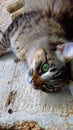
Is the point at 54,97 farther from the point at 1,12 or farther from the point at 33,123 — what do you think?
the point at 1,12

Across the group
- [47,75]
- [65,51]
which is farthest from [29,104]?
[65,51]

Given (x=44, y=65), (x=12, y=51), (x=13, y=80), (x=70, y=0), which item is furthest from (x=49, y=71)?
(x=70, y=0)

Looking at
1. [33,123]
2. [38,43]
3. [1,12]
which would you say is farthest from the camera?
[1,12]

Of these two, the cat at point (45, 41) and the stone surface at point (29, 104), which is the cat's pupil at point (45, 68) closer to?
the cat at point (45, 41)

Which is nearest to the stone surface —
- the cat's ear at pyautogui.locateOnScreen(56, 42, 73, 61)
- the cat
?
the cat

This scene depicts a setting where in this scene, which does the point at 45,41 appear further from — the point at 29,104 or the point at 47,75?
the point at 29,104
